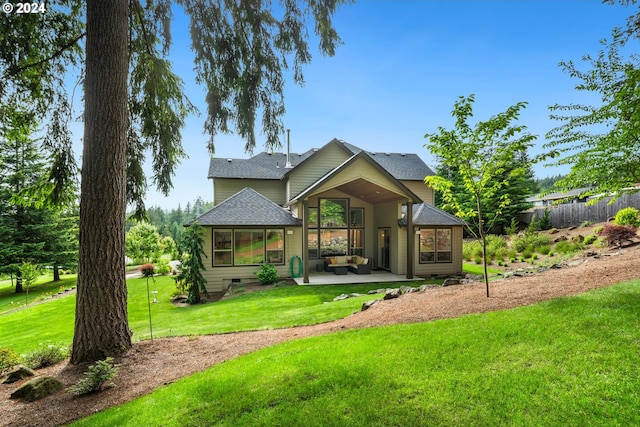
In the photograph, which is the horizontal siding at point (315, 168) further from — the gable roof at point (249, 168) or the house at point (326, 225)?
the gable roof at point (249, 168)

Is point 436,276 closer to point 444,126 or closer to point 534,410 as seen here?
point 444,126

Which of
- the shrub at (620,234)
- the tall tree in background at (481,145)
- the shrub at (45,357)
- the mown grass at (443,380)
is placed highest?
the tall tree in background at (481,145)

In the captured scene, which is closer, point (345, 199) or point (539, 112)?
point (539, 112)

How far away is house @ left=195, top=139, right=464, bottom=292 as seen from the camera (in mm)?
13477

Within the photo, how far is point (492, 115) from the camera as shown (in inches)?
244

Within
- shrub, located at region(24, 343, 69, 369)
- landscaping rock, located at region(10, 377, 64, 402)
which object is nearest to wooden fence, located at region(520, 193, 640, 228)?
landscaping rock, located at region(10, 377, 64, 402)

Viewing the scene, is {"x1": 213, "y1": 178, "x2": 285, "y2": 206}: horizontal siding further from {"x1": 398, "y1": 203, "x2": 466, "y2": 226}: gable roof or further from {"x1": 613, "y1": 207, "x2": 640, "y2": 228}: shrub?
{"x1": 613, "y1": 207, "x2": 640, "y2": 228}: shrub

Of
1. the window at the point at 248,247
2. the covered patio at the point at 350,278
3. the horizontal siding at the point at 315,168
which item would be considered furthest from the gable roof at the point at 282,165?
the covered patio at the point at 350,278

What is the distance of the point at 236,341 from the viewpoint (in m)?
5.99

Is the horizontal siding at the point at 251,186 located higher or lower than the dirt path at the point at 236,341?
higher

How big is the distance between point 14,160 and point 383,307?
25.3m

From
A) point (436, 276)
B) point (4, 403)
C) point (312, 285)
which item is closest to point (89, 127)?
point (4, 403)

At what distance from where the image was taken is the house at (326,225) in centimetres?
1348

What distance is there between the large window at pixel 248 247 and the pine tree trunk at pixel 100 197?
27.7 feet
